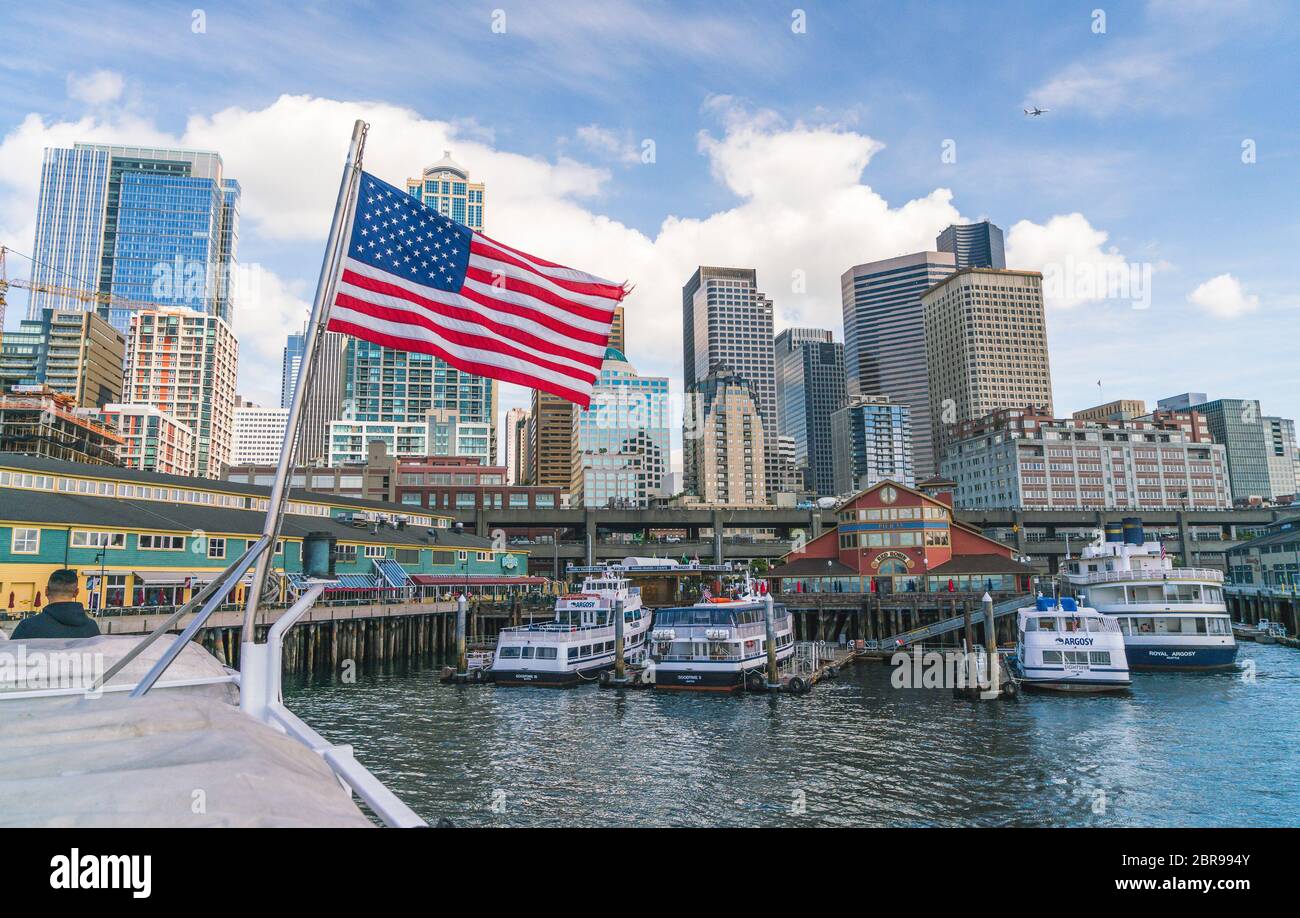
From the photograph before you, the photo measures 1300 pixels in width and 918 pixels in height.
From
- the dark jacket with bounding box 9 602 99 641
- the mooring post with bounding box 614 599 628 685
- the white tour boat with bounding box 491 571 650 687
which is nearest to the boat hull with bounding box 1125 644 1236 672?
the white tour boat with bounding box 491 571 650 687

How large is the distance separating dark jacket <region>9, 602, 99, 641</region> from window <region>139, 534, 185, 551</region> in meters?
54.6

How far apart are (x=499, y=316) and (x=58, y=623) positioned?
8.57 metres

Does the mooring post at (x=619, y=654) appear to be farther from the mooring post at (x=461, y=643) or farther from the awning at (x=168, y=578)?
the awning at (x=168, y=578)

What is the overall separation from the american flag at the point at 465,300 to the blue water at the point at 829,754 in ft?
51.2

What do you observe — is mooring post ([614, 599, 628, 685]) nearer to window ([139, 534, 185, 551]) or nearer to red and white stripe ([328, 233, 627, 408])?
window ([139, 534, 185, 551])

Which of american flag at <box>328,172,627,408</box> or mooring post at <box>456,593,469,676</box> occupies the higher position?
american flag at <box>328,172,627,408</box>

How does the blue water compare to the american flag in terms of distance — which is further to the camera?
the blue water

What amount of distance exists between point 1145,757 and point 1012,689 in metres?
14.1

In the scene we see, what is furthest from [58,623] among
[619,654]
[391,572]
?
[391,572]

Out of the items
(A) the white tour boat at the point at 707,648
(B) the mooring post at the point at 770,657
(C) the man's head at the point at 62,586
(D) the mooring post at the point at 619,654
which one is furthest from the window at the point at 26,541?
(C) the man's head at the point at 62,586

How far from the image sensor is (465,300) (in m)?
14.7

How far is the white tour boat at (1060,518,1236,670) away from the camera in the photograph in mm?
56844
